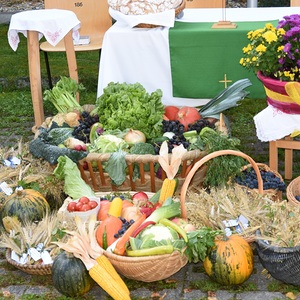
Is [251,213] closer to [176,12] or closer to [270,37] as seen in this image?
[270,37]

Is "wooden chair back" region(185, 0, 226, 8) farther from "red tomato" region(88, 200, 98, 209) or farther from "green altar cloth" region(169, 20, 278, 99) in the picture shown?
"red tomato" region(88, 200, 98, 209)

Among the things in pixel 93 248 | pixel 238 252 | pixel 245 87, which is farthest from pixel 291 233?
pixel 245 87

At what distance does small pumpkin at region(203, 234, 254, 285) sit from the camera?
3438 mm

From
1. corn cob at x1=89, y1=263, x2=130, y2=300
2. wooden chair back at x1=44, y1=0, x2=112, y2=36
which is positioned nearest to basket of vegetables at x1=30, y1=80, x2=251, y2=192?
corn cob at x1=89, y1=263, x2=130, y2=300

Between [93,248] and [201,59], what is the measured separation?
199 cm

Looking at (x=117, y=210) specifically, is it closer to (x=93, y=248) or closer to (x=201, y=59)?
(x=93, y=248)

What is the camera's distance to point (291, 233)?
3393 mm

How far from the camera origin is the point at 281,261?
11.0ft

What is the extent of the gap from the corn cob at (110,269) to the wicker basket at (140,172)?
0.96m

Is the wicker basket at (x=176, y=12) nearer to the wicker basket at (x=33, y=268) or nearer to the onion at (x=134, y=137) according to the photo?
the onion at (x=134, y=137)

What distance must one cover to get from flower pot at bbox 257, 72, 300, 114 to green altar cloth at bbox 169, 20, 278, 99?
0.63 metres

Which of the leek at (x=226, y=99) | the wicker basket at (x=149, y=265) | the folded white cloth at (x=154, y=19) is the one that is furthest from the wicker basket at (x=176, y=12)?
the wicker basket at (x=149, y=265)

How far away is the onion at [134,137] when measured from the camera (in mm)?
4516

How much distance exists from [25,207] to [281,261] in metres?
1.62
